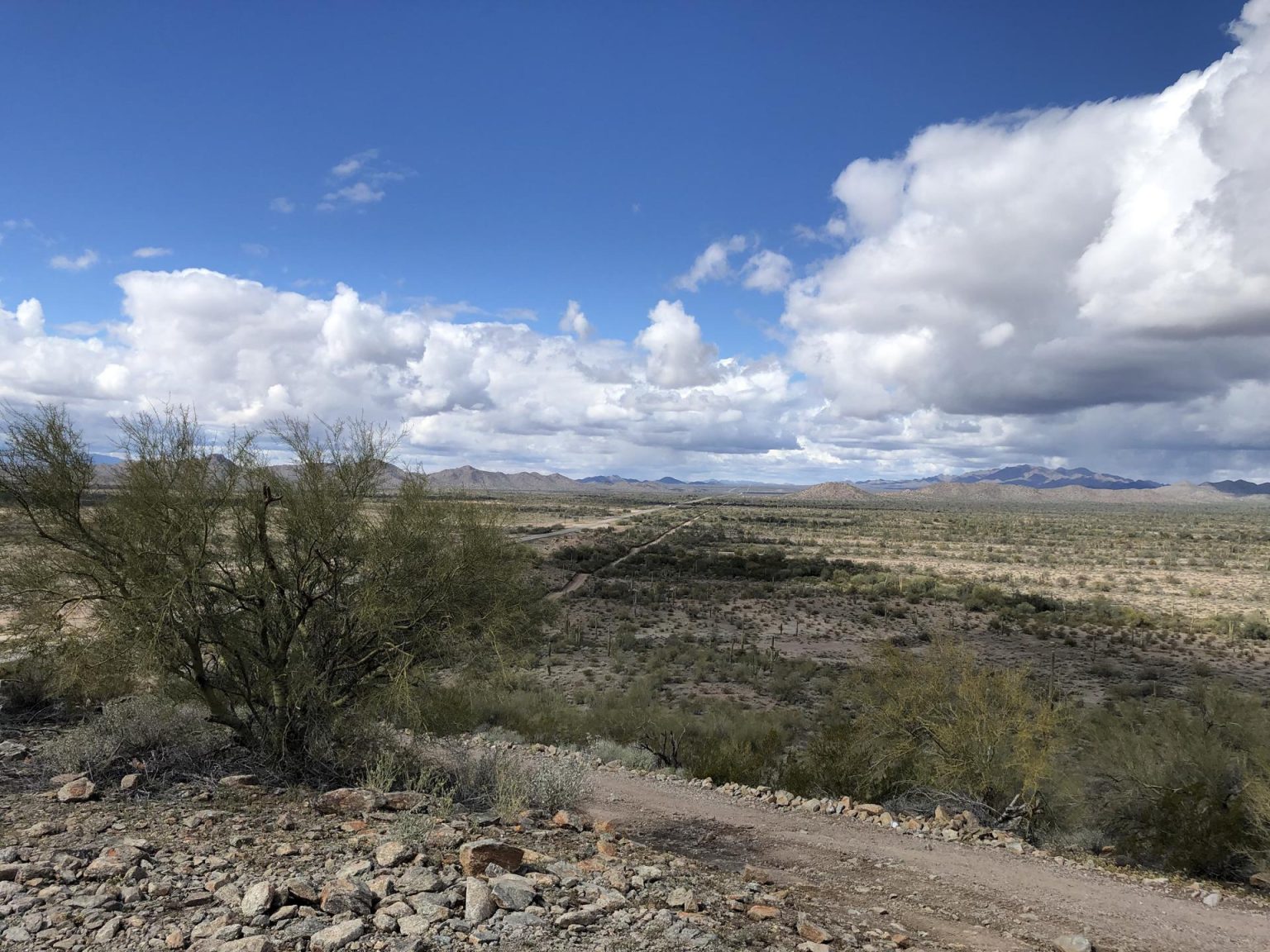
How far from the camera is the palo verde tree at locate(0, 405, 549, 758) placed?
32.6 ft

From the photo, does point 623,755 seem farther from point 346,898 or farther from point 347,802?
point 346,898

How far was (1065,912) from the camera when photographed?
27.6 feet

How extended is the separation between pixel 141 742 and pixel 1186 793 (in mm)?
16221

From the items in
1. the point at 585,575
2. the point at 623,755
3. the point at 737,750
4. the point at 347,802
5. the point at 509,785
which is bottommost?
the point at 585,575

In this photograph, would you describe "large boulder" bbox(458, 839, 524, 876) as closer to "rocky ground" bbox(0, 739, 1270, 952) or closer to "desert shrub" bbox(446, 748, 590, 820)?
"rocky ground" bbox(0, 739, 1270, 952)

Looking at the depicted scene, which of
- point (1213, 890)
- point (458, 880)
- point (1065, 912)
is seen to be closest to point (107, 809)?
point (458, 880)

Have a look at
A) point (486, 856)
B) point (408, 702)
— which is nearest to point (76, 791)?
point (408, 702)

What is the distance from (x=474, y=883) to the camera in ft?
21.8

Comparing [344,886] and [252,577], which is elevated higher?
[252,577]

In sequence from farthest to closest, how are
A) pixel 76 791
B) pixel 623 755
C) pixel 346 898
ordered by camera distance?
pixel 623 755, pixel 76 791, pixel 346 898

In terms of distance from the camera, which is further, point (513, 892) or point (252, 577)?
point (252, 577)

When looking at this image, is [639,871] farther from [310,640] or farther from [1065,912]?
[310,640]

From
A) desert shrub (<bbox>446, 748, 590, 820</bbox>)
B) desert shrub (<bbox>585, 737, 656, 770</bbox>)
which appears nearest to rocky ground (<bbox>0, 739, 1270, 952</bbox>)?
desert shrub (<bbox>446, 748, 590, 820</bbox>)

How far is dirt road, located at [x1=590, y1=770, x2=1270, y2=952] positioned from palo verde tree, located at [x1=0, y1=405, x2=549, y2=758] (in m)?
4.38
